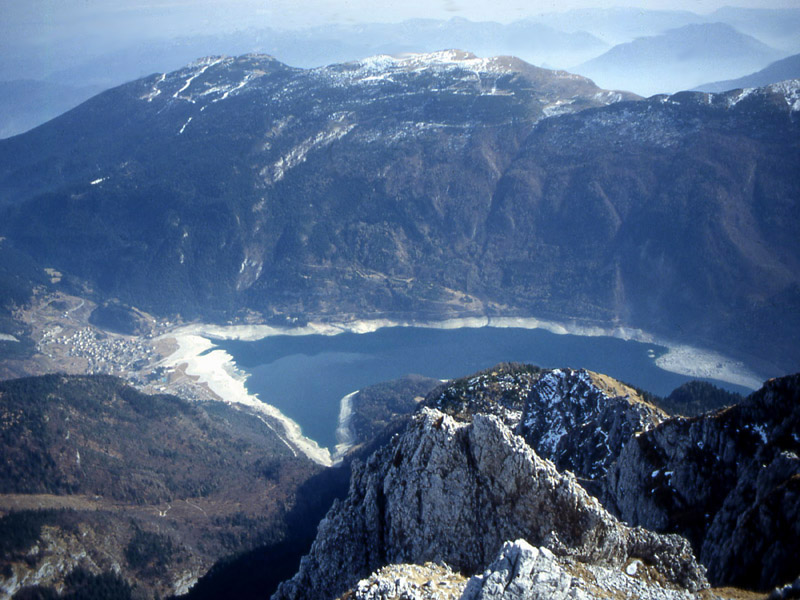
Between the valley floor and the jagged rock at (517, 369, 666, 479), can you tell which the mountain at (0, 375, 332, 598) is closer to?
the valley floor

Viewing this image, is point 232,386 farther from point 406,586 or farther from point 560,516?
point 406,586

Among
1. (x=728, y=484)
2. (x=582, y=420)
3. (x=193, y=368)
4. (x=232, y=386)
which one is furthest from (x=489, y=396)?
(x=193, y=368)

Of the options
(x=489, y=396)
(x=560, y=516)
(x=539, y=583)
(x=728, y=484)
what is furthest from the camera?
(x=489, y=396)

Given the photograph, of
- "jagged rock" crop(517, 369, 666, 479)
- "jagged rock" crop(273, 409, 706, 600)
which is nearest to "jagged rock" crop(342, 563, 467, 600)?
"jagged rock" crop(273, 409, 706, 600)

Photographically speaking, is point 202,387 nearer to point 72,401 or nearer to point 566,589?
point 72,401

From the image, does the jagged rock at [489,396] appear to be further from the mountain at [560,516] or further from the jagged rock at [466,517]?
the jagged rock at [466,517]

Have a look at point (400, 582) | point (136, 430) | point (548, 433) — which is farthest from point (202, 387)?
point (400, 582)
